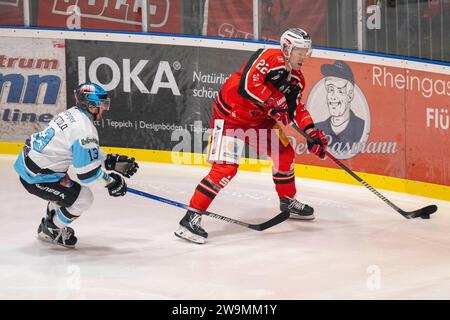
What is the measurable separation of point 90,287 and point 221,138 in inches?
56.0

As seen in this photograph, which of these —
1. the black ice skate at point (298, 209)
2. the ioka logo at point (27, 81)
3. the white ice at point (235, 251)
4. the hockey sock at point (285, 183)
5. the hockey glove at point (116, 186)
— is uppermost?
the ioka logo at point (27, 81)

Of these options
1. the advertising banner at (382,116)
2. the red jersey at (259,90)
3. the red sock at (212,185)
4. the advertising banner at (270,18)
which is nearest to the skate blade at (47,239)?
the red sock at (212,185)

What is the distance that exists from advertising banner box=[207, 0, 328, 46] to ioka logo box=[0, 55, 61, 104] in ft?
4.65

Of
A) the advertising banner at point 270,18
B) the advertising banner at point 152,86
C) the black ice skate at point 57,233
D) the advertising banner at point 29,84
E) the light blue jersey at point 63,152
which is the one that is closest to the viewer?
the light blue jersey at point 63,152

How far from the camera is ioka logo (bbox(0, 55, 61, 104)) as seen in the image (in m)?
7.89

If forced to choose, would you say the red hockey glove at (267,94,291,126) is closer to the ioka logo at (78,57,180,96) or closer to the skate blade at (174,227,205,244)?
the skate blade at (174,227,205,244)

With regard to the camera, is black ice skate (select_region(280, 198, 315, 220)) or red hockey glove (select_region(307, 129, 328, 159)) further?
black ice skate (select_region(280, 198, 315, 220))

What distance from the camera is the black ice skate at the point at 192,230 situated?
5500 millimetres

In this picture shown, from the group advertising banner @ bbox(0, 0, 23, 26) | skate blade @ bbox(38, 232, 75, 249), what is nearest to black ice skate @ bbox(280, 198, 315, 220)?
skate blade @ bbox(38, 232, 75, 249)

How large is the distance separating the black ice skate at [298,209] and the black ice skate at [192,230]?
0.78 meters

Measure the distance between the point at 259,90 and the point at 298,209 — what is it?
990mm

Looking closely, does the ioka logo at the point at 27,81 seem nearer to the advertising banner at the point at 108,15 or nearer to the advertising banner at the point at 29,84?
the advertising banner at the point at 29,84

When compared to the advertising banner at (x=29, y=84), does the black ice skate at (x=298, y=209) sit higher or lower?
lower

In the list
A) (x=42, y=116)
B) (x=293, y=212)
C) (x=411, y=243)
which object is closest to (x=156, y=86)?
(x=42, y=116)
